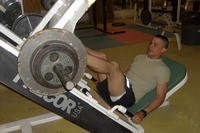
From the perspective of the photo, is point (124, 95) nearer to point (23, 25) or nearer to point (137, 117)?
point (137, 117)

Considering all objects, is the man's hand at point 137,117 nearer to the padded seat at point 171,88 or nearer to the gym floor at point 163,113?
the padded seat at point 171,88

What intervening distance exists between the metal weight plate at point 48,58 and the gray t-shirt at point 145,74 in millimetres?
1086

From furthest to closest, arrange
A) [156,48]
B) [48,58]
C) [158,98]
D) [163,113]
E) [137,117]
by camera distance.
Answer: [163,113] → [156,48] → [158,98] → [137,117] → [48,58]

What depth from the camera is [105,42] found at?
4.79 m

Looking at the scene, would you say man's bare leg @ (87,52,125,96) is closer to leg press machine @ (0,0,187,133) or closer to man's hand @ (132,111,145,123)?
man's hand @ (132,111,145,123)

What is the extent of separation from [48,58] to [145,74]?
125 centimetres

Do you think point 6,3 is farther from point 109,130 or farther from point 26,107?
point 109,130

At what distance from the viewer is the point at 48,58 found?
113 cm

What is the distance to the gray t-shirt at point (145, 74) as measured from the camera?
2136 mm

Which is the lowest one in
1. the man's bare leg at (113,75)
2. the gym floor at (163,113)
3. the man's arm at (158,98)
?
the gym floor at (163,113)

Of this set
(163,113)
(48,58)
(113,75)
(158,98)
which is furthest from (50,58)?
(163,113)

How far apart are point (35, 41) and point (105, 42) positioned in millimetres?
3717

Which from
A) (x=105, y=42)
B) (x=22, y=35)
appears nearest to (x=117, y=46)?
(x=105, y=42)

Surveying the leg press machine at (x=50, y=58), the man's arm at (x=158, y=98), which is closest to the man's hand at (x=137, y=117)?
the man's arm at (x=158, y=98)
